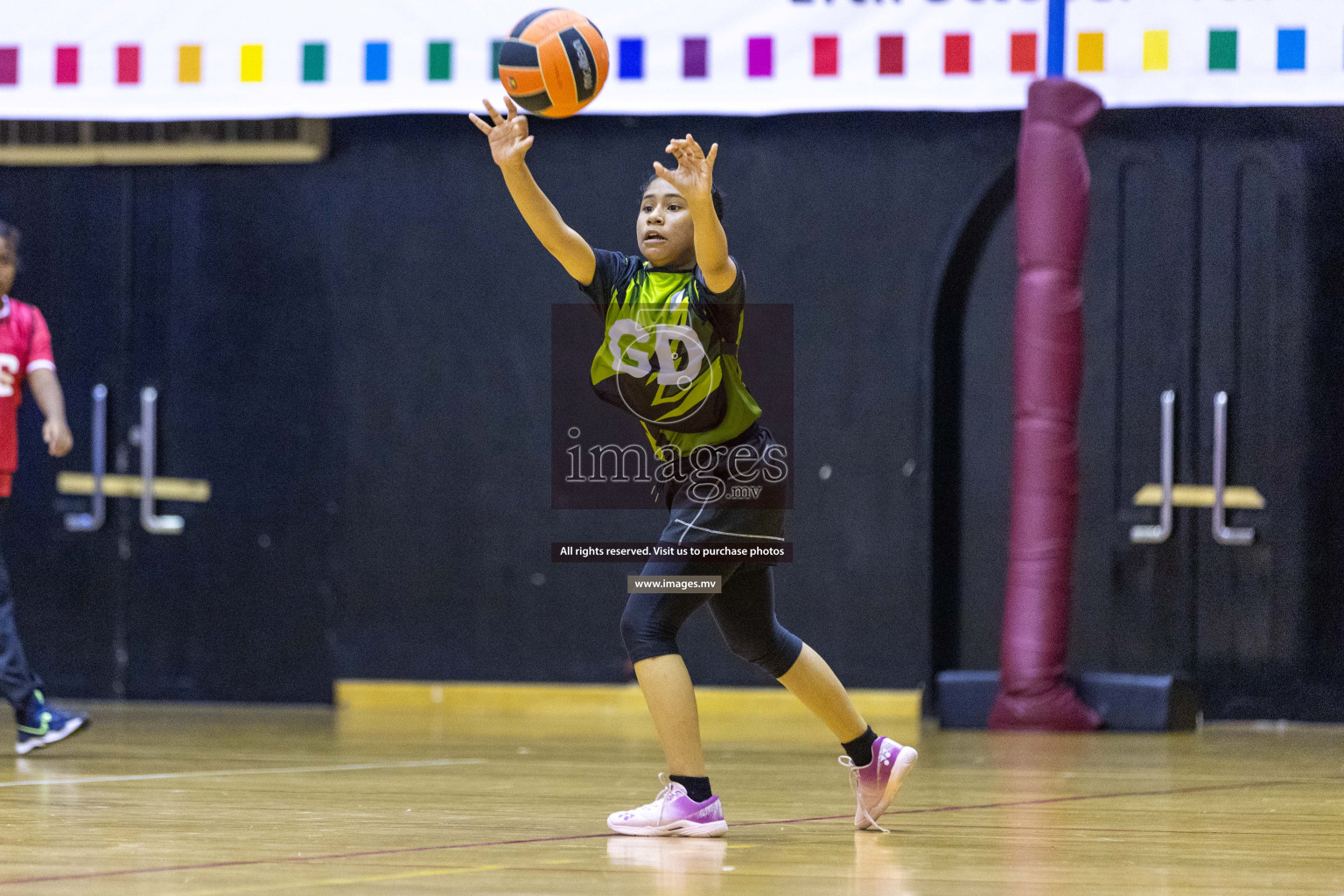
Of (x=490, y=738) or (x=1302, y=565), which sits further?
(x=1302, y=565)

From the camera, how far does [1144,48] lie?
5.57 metres

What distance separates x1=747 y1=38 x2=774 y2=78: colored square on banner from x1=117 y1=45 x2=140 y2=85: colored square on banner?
2075 mm

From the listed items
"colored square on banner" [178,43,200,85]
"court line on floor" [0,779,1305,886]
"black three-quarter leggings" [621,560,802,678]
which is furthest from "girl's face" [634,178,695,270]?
"colored square on banner" [178,43,200,85]

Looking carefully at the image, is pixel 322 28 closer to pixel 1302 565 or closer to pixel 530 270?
pixel 530 270

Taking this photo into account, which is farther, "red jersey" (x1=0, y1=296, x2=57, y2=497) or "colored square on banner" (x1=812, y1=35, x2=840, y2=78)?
"colored square on banner" (x1=812, y1=35, x2=840, y2=78)

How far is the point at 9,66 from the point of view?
585 centimetres

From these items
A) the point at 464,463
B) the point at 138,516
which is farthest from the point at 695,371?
the point at 138,516

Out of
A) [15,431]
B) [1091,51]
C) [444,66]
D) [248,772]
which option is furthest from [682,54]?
[248,772]

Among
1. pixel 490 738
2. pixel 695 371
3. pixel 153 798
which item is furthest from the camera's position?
pixel 490 738

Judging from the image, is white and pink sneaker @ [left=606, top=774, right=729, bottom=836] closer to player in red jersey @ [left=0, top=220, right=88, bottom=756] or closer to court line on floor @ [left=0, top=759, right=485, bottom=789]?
court line on floor @ [left=0, top=759, right=485, bottom=789]

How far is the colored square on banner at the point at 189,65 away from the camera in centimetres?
579

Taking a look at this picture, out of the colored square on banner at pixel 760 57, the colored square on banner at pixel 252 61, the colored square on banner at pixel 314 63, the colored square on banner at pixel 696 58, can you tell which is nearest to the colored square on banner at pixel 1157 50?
the colored square on banner at pixel 760 57

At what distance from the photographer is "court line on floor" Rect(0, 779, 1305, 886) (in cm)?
245

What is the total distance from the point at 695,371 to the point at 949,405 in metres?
3.37
